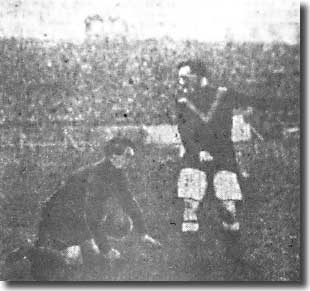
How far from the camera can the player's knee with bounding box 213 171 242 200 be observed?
427cm

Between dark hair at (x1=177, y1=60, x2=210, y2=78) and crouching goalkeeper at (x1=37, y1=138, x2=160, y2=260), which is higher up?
dark hair at (x1=177, y1=60, x2=210, y2=78)

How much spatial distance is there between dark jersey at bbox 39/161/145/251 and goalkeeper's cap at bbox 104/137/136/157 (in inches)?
2.8

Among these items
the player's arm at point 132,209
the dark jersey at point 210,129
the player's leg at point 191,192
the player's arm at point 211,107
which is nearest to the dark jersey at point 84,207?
the player's arm at point 132,209

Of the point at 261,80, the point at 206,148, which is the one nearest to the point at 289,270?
the point at 206,148

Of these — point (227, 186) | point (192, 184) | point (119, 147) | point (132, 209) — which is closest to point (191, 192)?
point (192, 184)

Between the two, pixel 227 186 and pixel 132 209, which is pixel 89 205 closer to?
pixel 132 209

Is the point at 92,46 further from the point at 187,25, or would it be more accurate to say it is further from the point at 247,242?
the point at 247,242

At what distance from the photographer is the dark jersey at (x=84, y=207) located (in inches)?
168

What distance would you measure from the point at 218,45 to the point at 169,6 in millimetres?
370

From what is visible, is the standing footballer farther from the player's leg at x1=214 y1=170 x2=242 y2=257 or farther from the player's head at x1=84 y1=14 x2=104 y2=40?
the player's head at x1=84 y1=14 x2=104 y2=40

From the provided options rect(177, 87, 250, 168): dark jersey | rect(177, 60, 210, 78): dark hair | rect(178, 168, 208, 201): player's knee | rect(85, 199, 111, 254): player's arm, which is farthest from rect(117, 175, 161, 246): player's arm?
rect(177, 60, 210, 78): dark hair

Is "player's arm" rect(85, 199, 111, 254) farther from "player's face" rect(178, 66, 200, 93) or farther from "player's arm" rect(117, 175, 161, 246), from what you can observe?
"player's face" rect(178, 66, 200, 93)

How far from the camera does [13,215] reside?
4.25 meters

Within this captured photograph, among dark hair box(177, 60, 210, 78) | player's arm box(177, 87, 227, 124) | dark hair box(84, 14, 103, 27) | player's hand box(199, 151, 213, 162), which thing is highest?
dark hair box(84, 14, 103, 27)
